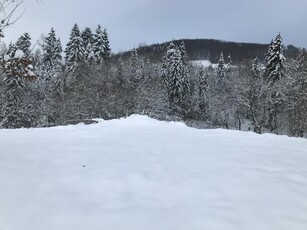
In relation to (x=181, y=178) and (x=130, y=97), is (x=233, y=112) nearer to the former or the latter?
(x=130, y=97)

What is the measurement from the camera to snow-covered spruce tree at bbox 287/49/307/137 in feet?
103

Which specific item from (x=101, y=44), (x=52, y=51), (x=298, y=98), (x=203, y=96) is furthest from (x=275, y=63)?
(x=52, y=51)

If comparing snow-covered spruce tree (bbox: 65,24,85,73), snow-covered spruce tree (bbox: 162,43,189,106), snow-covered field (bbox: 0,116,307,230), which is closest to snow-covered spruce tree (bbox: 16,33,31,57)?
snow-covered field (bbox: 0,116,307,230)

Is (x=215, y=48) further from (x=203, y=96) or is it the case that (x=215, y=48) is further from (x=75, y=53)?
(x=75, y=53)

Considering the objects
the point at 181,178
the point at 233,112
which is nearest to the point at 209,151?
the point at 181,178

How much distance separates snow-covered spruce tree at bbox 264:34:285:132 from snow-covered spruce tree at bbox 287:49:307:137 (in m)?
1.31

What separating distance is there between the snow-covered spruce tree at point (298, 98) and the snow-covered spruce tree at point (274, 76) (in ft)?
4.28

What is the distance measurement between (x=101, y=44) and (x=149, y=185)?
179 feet

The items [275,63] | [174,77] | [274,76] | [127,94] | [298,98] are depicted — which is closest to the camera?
[298,98]

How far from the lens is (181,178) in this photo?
14.4ft

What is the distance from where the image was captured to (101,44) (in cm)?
5688

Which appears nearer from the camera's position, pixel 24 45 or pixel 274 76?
pixel 24 45

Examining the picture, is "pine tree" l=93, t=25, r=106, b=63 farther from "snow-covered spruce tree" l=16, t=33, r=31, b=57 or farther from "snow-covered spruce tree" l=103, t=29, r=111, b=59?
"snow-covered spruce tree" l=16, t=33, r=31, b=57

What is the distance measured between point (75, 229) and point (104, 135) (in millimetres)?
4340
